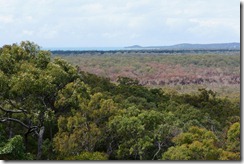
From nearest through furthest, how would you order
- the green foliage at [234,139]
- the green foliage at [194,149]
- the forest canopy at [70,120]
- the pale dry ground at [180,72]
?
1. the green foliage at [194,149]
2. the green foliage at [234,139]
3. the forest canopy at [70,120]
4. the pale dry ground at [180,72]

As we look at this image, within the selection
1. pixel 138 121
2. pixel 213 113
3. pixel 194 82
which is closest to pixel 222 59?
pixel 194 82

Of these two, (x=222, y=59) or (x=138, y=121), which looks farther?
(x=222, y=59)

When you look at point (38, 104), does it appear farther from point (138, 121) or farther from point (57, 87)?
point (138, 121)

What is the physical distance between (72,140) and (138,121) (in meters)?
1.24

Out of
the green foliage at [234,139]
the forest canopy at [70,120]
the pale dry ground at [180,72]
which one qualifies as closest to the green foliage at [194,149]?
the forest canopy at [70,120]

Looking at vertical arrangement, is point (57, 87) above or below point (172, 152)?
above

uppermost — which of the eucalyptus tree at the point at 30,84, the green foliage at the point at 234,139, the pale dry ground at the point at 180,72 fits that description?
the eucalyptus tree at the point at 30,84

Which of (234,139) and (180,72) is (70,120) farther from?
(180,72)

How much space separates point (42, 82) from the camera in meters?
6.47

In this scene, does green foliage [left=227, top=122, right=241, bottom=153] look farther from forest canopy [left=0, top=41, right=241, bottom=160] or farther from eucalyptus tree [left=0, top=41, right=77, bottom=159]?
eucalyptus tree [left=0, top=41, right=77, bottom=159]

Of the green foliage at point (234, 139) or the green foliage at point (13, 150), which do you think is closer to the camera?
the green foliage at point (13, 150)

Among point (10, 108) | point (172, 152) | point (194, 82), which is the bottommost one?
point (194, 82)

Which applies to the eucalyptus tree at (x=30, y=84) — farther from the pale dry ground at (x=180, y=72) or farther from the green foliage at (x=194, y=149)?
the pale dry ground at (x=180, y=72)

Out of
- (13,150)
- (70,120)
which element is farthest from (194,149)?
(13,150)
